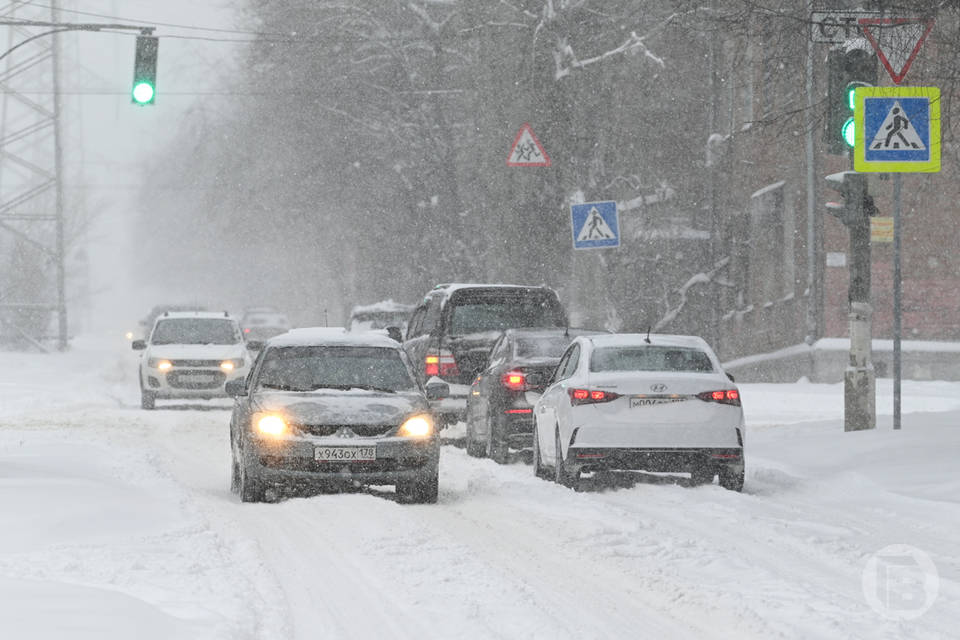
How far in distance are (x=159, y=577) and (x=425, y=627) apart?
203 centimetres

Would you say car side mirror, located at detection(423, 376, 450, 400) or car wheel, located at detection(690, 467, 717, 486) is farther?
car side mirror, located at detection(423, 376, 450, 400)

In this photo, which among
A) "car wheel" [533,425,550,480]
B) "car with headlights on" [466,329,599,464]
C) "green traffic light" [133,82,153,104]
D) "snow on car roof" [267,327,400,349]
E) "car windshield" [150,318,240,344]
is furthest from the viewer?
"car windshield" [150,318,240,344]

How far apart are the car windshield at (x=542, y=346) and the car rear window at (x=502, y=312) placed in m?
2.82

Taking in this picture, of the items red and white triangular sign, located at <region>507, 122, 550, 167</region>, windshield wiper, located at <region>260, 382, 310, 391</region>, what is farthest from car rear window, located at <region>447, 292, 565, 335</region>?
red and white triangular sign, located at <region>507, 122, 550, 167</region>

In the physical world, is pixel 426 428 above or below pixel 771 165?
below

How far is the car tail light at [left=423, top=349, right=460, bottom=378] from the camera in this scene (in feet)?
74.1

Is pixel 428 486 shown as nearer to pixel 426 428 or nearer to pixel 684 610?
pixel 426 428

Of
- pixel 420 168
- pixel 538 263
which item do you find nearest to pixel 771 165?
pixel 538 263

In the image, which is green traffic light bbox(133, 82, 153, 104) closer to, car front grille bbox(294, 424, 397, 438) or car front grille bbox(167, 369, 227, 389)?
car front grille bbox(167, 369, 227, 389)

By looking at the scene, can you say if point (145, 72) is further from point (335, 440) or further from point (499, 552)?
point (499, 552)

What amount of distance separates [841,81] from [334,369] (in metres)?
6.45

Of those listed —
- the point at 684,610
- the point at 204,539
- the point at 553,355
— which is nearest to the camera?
the point at 684,610

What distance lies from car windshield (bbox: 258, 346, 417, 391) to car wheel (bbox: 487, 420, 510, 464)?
3.45 meters

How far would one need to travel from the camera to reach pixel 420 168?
4638 cm
